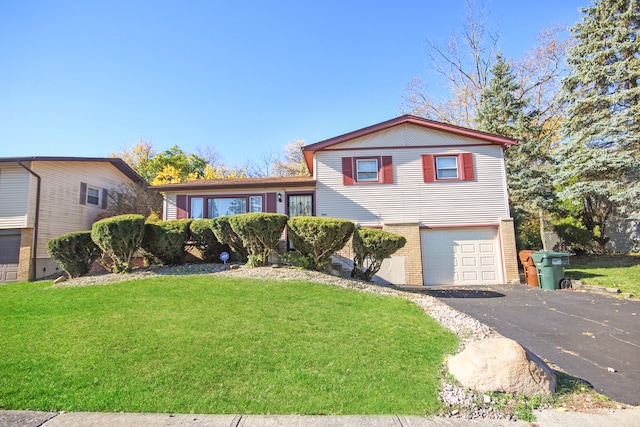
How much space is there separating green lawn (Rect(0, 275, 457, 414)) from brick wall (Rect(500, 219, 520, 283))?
7.96 metres

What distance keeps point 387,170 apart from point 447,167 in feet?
8.35

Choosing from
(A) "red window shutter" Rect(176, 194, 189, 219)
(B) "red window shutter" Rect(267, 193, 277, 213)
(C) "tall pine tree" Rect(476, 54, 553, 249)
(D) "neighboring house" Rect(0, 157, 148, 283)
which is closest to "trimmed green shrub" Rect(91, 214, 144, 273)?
(A) "red window shutter" Rect(176, 194, 189, 219)

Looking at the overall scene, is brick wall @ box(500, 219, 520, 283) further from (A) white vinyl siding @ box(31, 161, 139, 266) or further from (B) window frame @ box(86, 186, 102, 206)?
(B) window frame @ box(86, 186, 102, 206)

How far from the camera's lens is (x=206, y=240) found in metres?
11.0

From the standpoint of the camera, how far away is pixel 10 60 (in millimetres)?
9086

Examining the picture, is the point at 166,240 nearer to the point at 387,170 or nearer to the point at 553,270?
the point at 387,170

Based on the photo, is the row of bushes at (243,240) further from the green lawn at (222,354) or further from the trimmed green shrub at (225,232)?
the green lawn at (222,354)

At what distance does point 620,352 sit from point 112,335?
7384 mm

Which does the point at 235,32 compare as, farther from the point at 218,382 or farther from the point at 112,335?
the point at 218,382

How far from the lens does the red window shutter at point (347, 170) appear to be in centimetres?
1379

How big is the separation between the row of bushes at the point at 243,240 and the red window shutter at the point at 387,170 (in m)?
4.75

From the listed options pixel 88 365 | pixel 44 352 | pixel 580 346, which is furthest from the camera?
pixel 580 346

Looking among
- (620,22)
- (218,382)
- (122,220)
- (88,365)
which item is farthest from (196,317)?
(620,22)

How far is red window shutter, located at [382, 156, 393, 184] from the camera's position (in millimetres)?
13742
